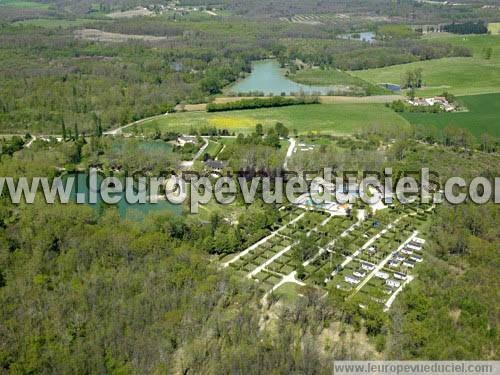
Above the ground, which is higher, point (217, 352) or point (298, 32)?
point (298, 32)

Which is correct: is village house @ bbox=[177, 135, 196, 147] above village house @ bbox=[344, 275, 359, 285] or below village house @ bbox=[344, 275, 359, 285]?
above

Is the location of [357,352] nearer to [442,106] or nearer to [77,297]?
[77,297]

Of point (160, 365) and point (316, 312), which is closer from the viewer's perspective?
point (160, 365)

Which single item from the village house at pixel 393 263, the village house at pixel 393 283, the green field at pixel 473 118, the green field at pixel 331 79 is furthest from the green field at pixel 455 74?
the village house at pixel 393 283

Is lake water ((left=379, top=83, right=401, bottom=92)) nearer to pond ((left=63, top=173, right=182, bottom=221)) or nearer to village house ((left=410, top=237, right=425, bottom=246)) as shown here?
village house ((left=410, top=237, right=425, bottom=246))

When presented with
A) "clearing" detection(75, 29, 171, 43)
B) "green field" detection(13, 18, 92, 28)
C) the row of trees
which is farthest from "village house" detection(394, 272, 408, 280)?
"green field" detection(13, 18, 92, 28)

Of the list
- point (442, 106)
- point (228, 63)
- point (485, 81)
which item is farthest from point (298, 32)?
point (442, 106)

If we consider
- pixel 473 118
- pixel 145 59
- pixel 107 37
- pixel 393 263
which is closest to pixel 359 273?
pixel 393 263
